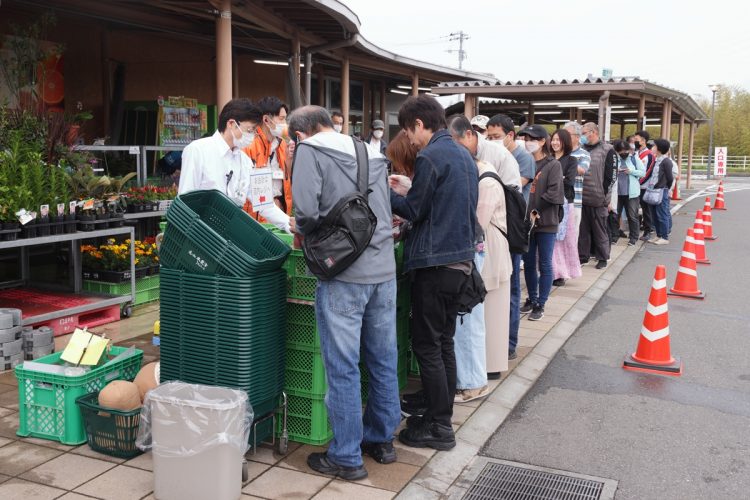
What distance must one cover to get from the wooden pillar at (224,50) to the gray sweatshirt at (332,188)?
5.11 m

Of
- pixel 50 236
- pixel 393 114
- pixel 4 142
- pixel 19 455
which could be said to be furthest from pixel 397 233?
pixel 393 114

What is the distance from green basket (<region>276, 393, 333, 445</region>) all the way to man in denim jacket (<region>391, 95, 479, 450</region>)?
0.53 m

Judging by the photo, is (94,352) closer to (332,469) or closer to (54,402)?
(54,402)

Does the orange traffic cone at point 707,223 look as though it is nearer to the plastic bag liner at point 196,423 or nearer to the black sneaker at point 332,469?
the black sneaker at point 332,469

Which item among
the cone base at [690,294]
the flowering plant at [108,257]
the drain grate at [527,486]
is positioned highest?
the flowering plant at [108,257]

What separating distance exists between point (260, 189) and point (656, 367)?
3504 mm

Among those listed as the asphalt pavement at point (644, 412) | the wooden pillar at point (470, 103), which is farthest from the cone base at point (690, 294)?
the wooden pillar at point (470, 103)

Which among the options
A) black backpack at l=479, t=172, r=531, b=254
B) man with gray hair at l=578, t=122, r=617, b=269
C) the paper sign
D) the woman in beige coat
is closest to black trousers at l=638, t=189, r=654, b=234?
man with gray hair at l=578, t=122, r=617, b=269

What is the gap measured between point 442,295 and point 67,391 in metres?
2.11

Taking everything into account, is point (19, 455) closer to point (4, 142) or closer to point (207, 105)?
point (4, 142)

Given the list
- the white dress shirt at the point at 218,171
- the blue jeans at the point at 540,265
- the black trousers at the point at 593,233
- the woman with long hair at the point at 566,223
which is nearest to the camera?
the white dress shirt at the point at 218,171

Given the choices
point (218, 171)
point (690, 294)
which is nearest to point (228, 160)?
point (218, 171)

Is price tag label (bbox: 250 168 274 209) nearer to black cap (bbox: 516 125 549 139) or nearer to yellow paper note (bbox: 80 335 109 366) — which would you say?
yellow paper note (bbox: 80 335 109 366)

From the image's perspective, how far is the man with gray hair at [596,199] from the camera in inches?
392
